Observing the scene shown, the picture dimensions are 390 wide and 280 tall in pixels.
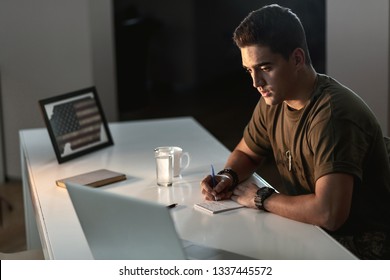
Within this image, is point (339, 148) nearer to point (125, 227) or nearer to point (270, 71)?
point (270, 71)

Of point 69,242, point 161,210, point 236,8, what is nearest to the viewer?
point 161,210

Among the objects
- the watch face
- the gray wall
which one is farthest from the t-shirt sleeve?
the gray wall

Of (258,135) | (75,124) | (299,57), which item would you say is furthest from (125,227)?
(75,124)

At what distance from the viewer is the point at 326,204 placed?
62.6 inches

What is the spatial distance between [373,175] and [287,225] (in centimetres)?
30

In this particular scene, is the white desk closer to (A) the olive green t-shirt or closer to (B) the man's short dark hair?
(A) the olive green t-shirt

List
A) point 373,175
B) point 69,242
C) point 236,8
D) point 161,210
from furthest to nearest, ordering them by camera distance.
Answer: point 236,8, point 373,175, point 69,242, point 161,210

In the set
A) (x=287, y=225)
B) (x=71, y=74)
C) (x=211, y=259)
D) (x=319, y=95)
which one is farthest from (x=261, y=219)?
(x=71, y=74)

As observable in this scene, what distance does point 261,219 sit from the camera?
165 cm

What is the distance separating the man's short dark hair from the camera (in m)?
1.72

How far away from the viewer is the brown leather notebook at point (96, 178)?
6.49ft

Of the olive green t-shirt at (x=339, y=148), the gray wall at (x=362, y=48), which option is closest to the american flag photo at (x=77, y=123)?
the olive green t-shirt at (x=339, y=148)

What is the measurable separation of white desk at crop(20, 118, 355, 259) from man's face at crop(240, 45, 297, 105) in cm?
30
